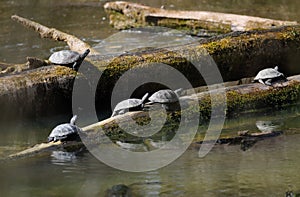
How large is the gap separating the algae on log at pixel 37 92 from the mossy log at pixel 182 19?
4.68m

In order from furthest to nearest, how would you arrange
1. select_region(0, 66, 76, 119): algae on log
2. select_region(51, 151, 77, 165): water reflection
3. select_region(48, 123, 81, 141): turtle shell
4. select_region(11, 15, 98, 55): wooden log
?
select_region(11, 15, 98, 55): wooden log, select_region(0, 66, 76, 119): algae on log, select_region(48, 123, 81, 141): turtle shell, select_region(51, 151, 77, 165): water reflection

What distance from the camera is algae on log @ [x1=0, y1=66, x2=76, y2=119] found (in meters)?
6.43

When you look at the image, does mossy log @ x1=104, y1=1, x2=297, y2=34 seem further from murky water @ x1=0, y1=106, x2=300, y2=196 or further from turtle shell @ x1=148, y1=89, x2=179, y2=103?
murky water @ x1=0, y1=106, x2=300, y2=196

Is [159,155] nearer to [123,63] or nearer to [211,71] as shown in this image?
[123,63]

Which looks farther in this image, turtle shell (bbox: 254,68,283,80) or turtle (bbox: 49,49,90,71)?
turtle shell (bbox: 254,68,283,80)

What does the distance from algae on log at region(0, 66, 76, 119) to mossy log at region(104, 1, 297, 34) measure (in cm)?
468

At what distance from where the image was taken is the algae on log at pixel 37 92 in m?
6.43

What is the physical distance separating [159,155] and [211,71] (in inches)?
94.7

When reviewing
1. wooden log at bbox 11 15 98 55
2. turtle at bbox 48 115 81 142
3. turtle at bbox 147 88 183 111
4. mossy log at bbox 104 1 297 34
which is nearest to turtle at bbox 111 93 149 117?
turtle at bbox 147 88 183 111

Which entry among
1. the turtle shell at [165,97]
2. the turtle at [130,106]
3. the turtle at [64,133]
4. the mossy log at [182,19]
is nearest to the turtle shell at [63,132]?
the turtle at [64,133]

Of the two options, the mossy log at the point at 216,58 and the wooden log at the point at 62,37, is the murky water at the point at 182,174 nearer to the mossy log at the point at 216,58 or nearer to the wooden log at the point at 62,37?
the mossy log at the point at 216,58

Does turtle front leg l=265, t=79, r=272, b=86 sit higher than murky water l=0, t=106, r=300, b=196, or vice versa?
turtle front leg l=265, t=79, r=272, b=86

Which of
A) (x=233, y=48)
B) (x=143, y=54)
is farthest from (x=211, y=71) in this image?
(x=143, y=54)

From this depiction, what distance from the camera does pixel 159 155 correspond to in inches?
209
